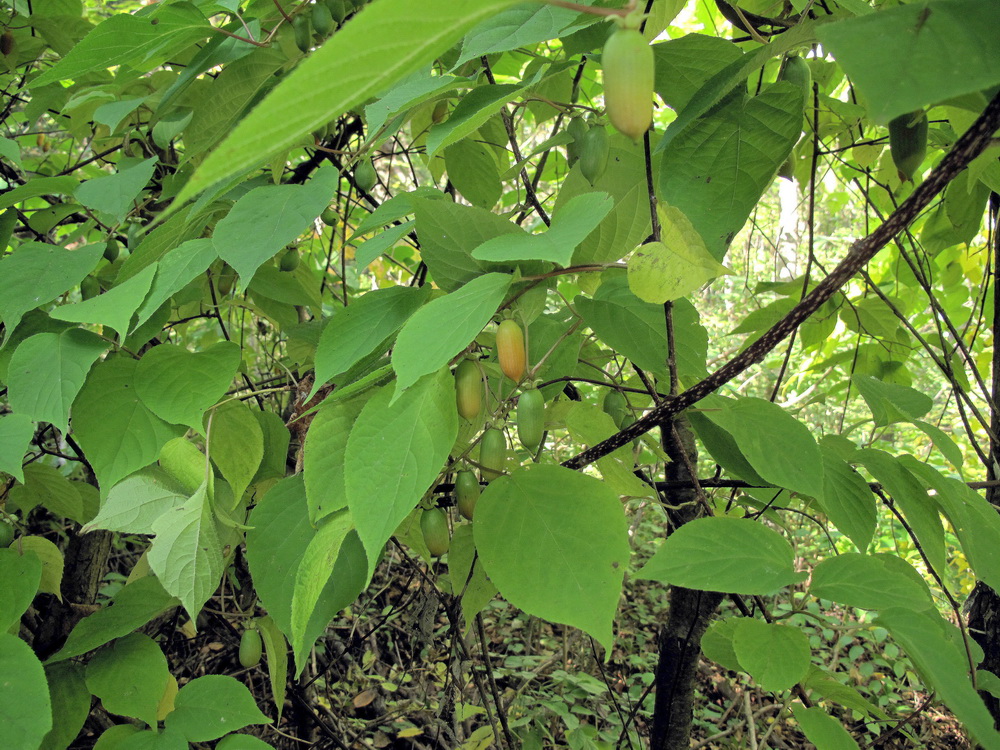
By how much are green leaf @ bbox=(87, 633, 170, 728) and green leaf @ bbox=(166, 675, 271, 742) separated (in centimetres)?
4

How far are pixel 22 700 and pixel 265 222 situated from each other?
636 mm

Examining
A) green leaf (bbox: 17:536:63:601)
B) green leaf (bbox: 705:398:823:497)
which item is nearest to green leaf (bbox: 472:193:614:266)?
green leaf (bbox: 705:398:823:497)

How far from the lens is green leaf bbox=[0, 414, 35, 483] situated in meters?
0.77

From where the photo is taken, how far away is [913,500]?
0.81m

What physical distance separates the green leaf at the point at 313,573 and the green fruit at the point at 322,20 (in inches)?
33.6

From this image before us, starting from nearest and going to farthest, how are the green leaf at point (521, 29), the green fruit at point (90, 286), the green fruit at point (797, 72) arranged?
the green leaf at point (521, 29)
the green fruit at point (797, 72)
the green fruit at point (90, 286)

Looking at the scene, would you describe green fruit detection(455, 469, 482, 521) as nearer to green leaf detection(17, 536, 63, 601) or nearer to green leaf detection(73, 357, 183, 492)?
green leaf detection(73, 357, 183, 492)

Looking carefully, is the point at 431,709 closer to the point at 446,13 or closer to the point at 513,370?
the point at 513,370

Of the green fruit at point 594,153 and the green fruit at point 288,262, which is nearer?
the green fruit at point 594,153

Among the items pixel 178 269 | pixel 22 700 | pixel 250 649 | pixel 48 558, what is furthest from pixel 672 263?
pixel 48 558

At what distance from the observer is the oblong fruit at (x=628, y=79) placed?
0.44 metres

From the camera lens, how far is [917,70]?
38cm

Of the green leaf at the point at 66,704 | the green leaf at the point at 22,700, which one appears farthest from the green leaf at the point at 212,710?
the green leaf at the point at 22,700

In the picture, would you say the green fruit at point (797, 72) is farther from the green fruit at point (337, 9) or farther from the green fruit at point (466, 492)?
the green fruit at point (337, 9)
